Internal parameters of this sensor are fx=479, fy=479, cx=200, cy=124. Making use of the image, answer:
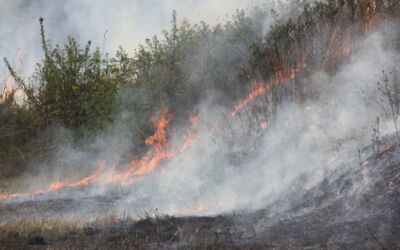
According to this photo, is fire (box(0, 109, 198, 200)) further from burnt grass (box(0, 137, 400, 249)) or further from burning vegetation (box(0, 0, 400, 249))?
burnt grass (box(0, 137, 400, 249))

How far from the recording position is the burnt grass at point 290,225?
5.81 meters

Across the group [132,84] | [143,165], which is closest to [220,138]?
[143,165]

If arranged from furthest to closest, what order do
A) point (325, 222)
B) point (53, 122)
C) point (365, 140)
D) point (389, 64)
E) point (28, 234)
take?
point (53, 122) < point (389, 64) < point (365, 140) < point (28, 234) < point (325, 222)

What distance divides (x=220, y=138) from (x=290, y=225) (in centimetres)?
547

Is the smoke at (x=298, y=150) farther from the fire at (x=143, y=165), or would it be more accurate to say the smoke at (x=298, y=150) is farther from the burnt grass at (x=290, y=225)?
the fire at (x=143, y=165)

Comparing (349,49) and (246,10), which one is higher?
(246,10)

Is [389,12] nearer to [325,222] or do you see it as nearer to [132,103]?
[325,222]

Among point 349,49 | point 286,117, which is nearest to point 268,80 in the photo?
point 286,117

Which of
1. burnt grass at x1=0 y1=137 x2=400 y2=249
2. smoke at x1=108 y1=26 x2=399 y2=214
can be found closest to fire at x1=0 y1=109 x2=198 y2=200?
smoke at x1=108 y1=26 x2=399 y2=214

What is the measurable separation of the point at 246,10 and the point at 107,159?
7.06 meters

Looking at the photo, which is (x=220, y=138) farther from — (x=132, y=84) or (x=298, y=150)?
(x=132, y=84)

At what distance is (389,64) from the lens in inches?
371

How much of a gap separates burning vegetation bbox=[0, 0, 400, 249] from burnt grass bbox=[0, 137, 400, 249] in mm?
31

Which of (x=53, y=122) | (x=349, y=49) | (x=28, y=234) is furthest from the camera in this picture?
(x=53, y=122)
